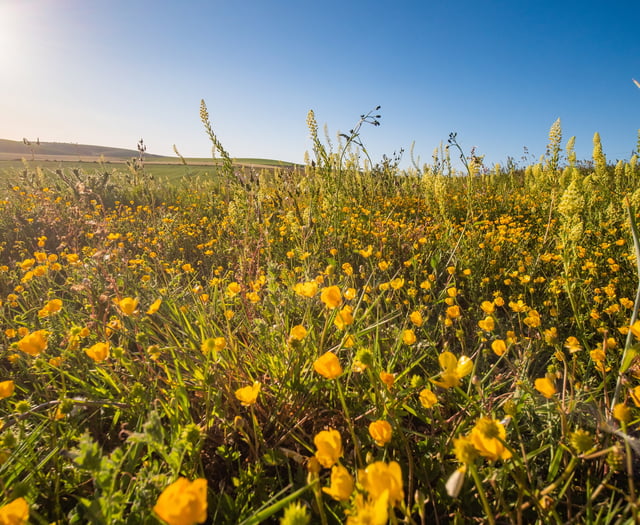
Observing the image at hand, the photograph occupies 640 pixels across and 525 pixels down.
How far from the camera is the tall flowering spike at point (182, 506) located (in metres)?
0.51

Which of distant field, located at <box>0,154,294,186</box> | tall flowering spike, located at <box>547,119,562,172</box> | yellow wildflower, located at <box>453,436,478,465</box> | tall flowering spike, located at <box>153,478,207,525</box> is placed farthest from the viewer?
distant field, located at <box>0,154,294,186</box>

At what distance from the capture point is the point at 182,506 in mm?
513

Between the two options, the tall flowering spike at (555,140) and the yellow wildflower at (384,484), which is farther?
the tall flowering spike at (555,140)

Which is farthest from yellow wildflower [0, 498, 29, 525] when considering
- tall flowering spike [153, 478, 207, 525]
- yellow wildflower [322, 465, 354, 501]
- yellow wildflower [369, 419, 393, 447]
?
yellow wildflower [369, 419, 393, 447]

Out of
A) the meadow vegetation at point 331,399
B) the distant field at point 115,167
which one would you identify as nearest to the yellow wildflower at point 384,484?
the meadow vegetation at point 331,399

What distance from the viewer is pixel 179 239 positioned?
4.00 metres

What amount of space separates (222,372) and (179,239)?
3.07 meters

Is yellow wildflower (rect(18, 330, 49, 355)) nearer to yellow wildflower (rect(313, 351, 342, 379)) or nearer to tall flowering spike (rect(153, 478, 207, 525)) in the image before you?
tall flowering spike (rect(153, 478, 207, 525))

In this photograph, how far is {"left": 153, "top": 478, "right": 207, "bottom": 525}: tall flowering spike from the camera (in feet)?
1.66

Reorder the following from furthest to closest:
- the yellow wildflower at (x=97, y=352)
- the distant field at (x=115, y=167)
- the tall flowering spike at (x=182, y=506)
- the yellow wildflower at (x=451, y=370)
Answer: the distant field at (x=115, y=167), the yellow wildflower at (x=97, y=352), the yellow wildflower at (x=451, y=370), the tall flowering spike at (x=182, y=506)

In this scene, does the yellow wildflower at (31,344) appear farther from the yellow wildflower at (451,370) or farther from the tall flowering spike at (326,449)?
Result: the yellow wildflower at (451,370)

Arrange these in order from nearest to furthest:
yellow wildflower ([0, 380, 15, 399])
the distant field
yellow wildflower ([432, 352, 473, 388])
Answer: yellow wildflower ([432, 352, 473, 388]), yellow wildflower ([0, 380, 15, 399]), the distant field

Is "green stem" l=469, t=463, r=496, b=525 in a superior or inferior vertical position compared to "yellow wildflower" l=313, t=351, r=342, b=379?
inferior

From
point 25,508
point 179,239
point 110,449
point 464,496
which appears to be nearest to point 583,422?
point 464,496
